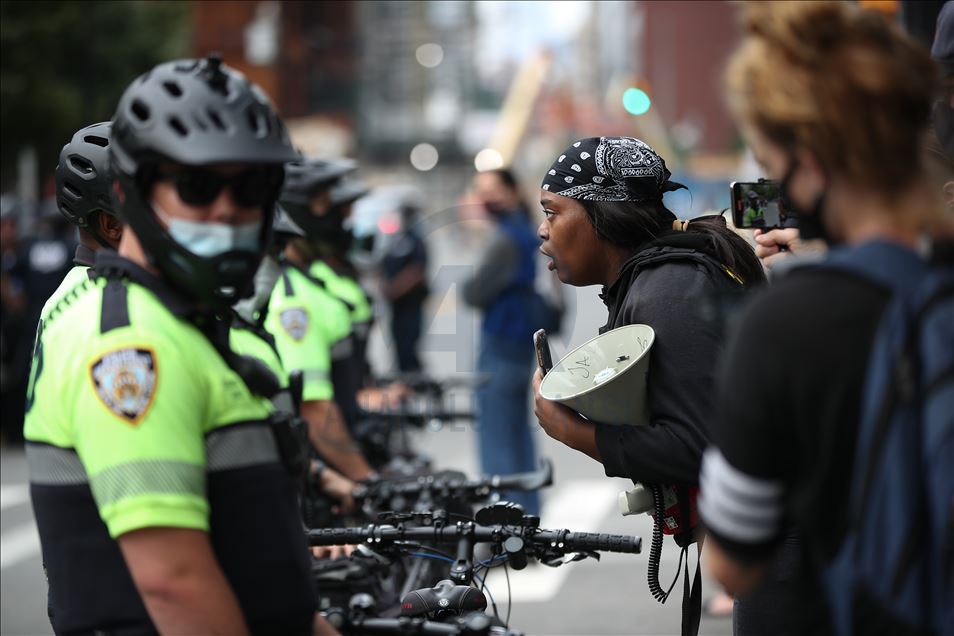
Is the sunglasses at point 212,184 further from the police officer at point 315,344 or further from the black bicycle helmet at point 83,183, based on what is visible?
the police officer at point 315,344

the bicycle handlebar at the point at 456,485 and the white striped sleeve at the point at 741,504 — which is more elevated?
the white striped sleeve at the point at 741,504

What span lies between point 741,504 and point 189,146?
112 cm

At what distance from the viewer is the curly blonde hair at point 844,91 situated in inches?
82.7

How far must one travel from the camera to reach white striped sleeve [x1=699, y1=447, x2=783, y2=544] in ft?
7.02

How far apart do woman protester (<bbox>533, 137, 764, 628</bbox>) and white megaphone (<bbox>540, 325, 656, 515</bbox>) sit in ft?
0.13

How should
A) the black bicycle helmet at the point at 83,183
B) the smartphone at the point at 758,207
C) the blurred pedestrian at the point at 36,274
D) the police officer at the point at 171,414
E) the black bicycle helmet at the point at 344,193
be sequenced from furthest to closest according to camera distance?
1. the blurred pedestrian at the point at 36,274
2. the black bicycle helmet at the point at 344,193
3. the black bicycle helmet at the point at 83,183
4. the smartphone at the point at 758,207
5. the police officer at the point at 171,414

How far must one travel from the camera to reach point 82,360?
92.7 inches

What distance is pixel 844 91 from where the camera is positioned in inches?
83.0

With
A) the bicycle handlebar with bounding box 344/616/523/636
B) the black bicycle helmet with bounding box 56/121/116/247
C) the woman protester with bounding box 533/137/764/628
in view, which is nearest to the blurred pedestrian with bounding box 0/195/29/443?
the black bicycle helmet with bounding box 56/121/116/247

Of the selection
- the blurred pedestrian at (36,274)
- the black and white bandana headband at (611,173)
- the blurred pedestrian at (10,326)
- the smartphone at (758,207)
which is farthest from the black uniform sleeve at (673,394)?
the blurred pedestrian at (10,326)

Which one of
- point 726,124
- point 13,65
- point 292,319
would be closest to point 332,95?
point 726,124

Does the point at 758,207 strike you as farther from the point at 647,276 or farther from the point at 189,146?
the point at 189,146

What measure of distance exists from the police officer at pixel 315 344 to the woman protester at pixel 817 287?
3590mm

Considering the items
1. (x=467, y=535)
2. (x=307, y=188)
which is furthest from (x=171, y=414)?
(x=307, y=188)
